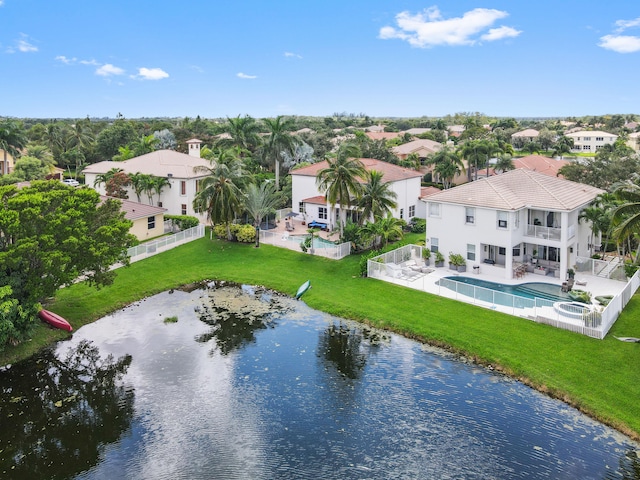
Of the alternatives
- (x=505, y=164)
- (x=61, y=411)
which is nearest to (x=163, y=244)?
(x=61, y=411)

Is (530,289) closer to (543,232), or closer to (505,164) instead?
(543,232)

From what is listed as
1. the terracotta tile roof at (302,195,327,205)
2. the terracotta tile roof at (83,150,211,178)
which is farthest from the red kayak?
the terracotta tile roof at (302,195,327,205)

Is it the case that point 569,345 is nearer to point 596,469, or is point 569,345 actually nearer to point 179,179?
point 596,469

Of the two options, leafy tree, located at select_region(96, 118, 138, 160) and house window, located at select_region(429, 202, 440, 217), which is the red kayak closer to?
house window, located at select_region(429, 202, 440, 217)

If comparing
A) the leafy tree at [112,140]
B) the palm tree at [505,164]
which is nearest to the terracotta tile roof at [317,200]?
the palm tree at [505,164]

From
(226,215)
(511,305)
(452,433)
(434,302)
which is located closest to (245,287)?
(226,215)

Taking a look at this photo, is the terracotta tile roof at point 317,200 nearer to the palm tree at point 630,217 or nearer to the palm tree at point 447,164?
the palm tree at point 447,164
